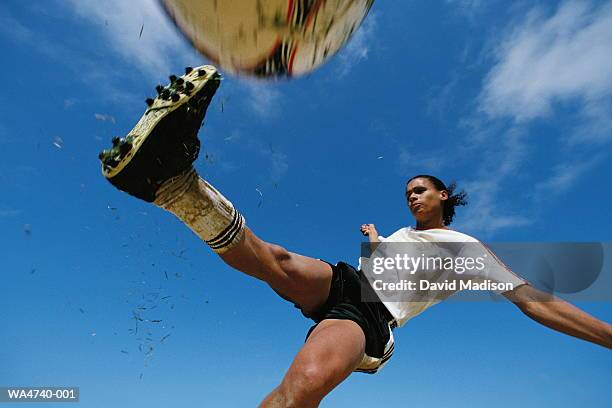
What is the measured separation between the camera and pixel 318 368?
3.15 m

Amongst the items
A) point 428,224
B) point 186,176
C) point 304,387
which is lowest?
point 304,387

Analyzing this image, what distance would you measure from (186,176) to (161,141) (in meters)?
0.31

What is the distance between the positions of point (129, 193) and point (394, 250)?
2.55m

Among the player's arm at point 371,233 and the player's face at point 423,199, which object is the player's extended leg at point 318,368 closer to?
the player's arm at point 371,233

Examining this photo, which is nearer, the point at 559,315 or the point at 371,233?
the point at 559,315

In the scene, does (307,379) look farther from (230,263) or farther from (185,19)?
(185,19)

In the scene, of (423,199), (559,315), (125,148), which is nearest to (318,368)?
(125,148)

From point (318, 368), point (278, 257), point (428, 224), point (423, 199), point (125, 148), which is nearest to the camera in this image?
point (318, 368)

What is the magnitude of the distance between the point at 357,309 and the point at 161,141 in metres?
2.09

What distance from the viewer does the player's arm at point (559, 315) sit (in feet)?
13.7

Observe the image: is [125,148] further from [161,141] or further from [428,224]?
[428,224]

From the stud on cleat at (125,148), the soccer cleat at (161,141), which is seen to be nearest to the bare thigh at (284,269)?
the soccer cleat at (161,141)

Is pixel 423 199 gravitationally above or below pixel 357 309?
above

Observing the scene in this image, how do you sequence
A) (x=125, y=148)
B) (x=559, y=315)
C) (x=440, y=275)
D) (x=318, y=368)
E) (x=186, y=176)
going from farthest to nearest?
1. (x=440, y=275)
2. (x=559, y=315)
3. (x=186, y=176)
4. (x=125, y=148)
5. (x=318, y=368)
